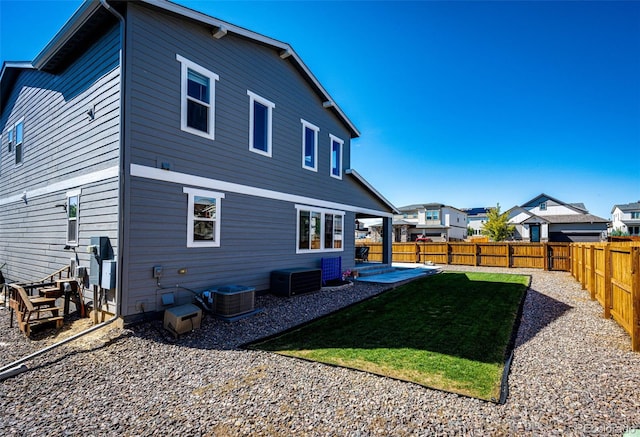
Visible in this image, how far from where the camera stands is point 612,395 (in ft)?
11.5

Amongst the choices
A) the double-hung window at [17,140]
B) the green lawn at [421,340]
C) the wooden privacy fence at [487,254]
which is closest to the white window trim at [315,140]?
the green lawn at [421,340]

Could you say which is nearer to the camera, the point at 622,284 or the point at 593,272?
the point at 622,284

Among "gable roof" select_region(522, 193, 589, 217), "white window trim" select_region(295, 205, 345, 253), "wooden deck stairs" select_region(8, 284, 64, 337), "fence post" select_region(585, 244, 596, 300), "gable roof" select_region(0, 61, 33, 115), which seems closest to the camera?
"wooden deck stairs" select_region(8, 284, 64, 337)

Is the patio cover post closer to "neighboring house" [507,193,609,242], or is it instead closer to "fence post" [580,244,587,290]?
"fence post" [580,244,587,290]

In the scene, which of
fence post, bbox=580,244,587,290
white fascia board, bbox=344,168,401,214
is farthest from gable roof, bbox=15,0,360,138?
fence post, bbox=580,244,587,290

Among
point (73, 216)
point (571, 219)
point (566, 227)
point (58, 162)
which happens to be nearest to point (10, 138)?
point (58, 162)

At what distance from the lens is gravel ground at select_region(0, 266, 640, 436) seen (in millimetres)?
2928

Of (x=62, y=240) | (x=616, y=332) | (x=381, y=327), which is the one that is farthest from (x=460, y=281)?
(x=62, y=240)

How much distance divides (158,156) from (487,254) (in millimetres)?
18800

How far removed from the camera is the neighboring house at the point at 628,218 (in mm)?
49809

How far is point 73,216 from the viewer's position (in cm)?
719

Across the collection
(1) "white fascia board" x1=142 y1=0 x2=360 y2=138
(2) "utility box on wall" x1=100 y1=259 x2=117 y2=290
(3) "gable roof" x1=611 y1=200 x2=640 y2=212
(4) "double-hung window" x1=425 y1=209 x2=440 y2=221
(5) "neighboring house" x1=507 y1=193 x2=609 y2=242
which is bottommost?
(2) "utility box on wall" x1=100 y1=259 x2=117 y2=290

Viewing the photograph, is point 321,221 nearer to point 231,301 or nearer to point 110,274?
point 231,301

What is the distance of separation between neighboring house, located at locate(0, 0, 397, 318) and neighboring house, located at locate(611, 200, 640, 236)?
2503 inches
